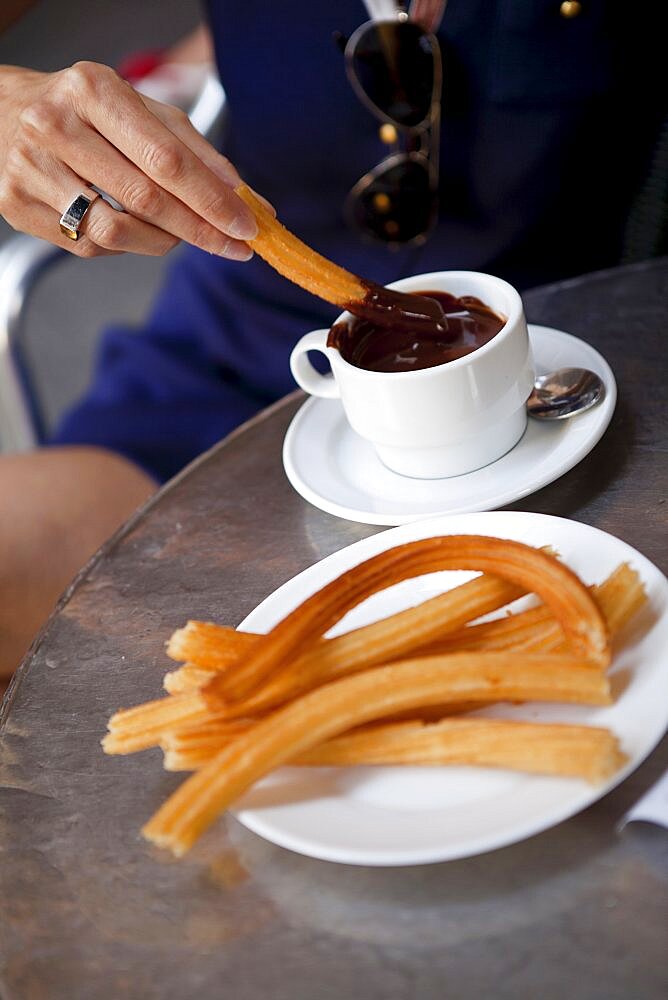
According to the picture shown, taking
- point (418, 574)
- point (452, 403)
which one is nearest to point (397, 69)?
point (452, 403)

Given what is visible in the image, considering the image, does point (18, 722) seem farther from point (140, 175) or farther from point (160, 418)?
point (160, 418)

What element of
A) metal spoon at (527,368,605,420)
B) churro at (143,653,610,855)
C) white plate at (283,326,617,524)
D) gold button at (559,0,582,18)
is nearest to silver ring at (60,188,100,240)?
white plate at (283,326,617,524)

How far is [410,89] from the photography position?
1218mm

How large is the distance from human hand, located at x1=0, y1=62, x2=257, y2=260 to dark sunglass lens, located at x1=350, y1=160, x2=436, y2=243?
44cm

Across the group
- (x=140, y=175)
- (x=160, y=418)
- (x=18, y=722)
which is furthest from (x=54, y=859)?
(x=160, y=418)

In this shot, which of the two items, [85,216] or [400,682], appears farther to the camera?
[85,216]

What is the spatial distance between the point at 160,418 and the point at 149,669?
75 centimetres

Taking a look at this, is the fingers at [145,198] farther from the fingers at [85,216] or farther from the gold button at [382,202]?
the gold button at [382,202]

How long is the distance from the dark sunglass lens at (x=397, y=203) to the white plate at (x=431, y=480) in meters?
0.39

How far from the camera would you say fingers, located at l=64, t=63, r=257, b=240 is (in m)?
0.80

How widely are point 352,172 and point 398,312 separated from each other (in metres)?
0.60

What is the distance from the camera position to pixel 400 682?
22.4 inches

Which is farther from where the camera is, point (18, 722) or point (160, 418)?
point (160, 418)

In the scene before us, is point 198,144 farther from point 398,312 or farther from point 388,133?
point 388,133
